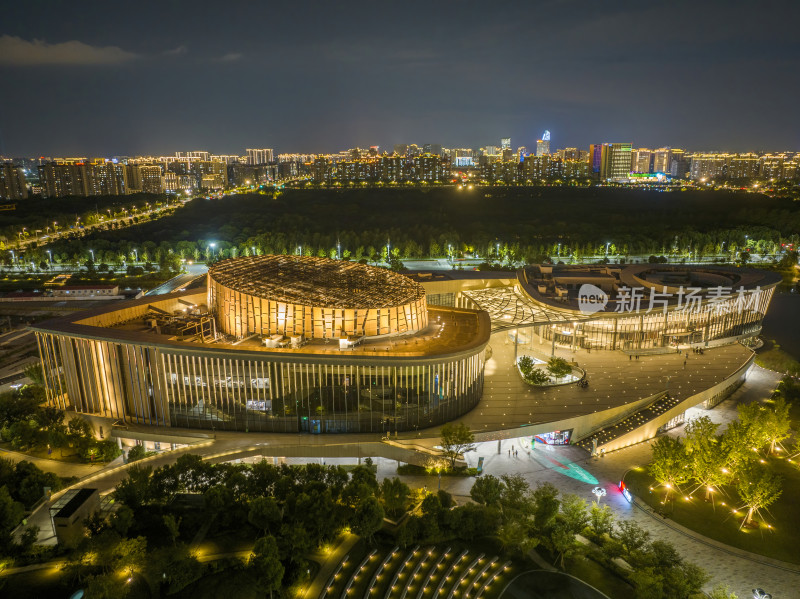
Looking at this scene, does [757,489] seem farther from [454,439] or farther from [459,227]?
[459,227]

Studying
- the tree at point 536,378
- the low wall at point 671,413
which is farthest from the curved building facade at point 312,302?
the low wall at point 671,413

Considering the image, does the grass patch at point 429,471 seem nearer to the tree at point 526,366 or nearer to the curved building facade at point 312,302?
the curved building facade at point 312,302

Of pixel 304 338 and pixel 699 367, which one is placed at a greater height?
pixel 304 338

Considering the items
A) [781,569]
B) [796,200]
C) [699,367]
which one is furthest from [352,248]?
[796,200]

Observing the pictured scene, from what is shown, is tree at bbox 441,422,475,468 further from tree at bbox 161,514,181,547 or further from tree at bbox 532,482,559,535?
tree at bbox 161,514,181,547

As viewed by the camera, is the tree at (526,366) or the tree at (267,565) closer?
the tree at (267,565)

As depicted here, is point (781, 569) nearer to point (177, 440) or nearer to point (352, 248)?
point (177, 440)

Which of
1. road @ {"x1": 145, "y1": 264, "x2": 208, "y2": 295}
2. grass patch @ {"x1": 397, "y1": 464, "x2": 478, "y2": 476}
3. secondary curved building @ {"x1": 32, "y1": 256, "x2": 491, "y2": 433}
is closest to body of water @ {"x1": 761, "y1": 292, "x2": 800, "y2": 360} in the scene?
secondary curved building @ {"x1": 32, "y1": 256, "x2": 491, "y2": 433}
